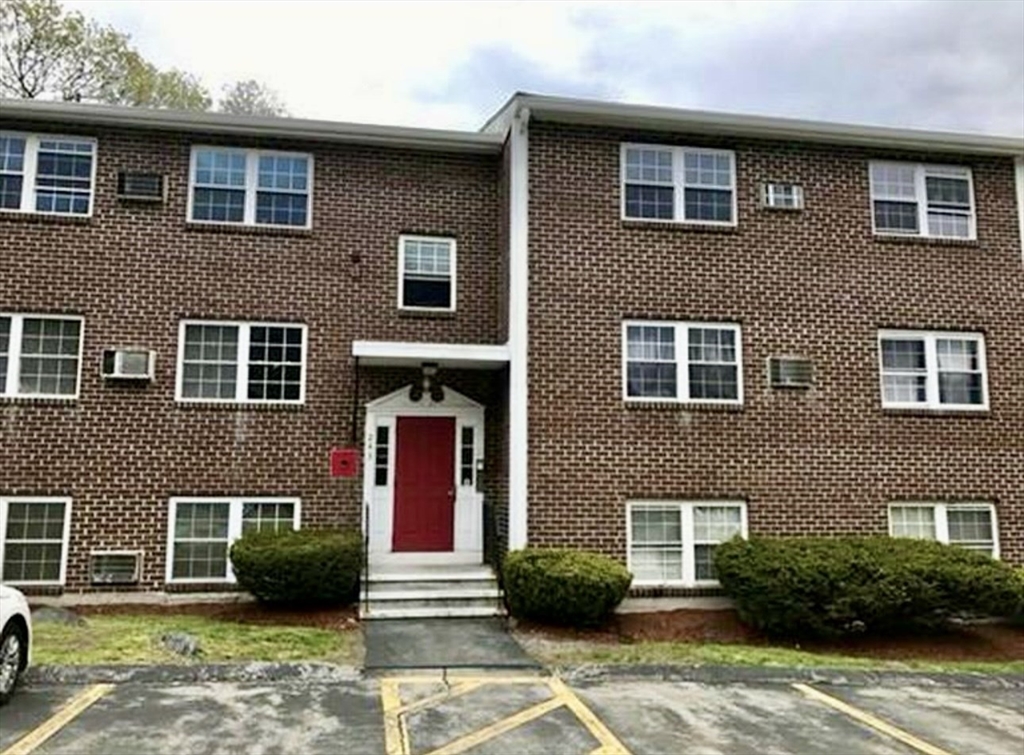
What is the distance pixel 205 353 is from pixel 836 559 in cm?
936

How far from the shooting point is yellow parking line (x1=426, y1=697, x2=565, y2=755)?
21.7ft

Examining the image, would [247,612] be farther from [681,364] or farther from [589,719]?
[681,364]

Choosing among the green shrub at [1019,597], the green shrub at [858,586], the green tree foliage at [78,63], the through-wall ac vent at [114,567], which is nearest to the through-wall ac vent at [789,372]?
the green shrub at [858,586]

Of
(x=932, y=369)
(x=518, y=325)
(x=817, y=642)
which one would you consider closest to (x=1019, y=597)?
(x=817, y=642)

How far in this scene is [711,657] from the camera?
9844 millimetres

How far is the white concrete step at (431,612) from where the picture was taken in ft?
37.0

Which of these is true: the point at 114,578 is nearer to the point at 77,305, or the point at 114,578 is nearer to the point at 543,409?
the point at 77,305

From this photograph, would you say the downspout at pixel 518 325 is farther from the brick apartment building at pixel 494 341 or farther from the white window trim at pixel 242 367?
the white window trim at pixel 242 367

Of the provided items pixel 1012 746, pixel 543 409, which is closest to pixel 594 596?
pixel 543 409

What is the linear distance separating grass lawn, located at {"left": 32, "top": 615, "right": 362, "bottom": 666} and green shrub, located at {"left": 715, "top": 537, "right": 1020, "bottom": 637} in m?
5.19

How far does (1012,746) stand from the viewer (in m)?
7.29

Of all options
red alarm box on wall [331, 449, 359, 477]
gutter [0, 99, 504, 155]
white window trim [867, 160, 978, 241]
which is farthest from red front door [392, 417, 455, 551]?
white window trim [867, 160, 978, 241]

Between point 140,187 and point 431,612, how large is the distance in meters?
7.57

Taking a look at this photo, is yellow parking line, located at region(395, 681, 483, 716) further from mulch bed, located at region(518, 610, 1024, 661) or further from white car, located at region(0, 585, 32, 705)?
white car, located at region(0, 585, 32, 705)
